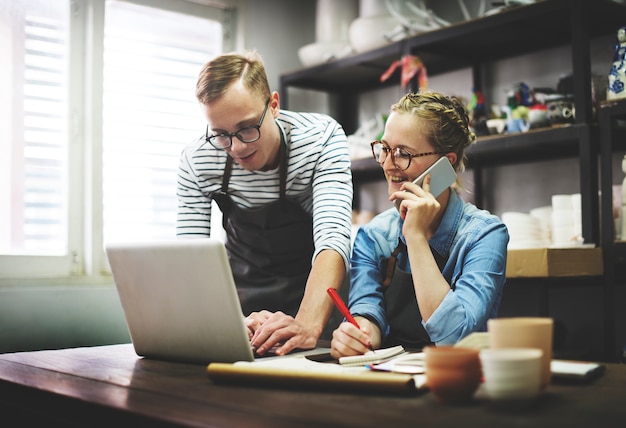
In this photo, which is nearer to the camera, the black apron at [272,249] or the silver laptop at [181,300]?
the silver laptop at [181,300]

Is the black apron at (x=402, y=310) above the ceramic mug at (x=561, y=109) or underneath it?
underneath

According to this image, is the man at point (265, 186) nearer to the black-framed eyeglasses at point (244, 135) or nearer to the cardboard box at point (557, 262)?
the black-framed eyeglasses at point (244, 135)

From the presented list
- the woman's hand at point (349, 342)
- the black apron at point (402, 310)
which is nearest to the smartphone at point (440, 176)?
the black apron at point (402, 310)

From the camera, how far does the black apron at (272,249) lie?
1.91 meters

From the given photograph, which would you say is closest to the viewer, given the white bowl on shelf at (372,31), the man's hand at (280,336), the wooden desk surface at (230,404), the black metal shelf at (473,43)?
the wooden desk surface at (230,404)

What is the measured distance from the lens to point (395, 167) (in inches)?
62.0

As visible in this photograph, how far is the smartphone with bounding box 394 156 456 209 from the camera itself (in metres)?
1.53

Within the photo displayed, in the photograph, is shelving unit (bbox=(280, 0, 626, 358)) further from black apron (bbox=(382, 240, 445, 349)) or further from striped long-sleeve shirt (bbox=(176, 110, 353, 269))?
black apron (bbox=(382, 240, 445, 349))

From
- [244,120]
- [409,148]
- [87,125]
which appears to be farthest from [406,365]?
[87,125]

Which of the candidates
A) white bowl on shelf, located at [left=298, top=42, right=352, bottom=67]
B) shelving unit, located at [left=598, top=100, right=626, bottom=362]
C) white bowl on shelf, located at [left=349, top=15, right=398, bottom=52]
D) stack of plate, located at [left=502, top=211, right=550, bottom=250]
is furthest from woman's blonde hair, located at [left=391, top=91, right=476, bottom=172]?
white bowl on shelf, located at [left=298, top=42, right=352, bottom=67]

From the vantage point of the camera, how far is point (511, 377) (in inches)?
31.7

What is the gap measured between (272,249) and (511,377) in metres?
1.20

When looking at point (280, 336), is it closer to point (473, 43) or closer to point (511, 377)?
point (511, 377)

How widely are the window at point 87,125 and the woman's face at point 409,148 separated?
6.55 ft
